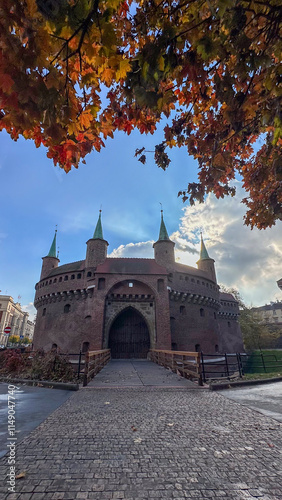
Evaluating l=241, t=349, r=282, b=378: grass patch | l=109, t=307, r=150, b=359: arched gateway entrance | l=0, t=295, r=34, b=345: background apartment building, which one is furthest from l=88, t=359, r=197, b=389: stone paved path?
l=0, t=295, r=34, b=345: background apartment building

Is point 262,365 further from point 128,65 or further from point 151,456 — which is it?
point 128,65

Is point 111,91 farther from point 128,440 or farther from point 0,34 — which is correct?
point 128,440

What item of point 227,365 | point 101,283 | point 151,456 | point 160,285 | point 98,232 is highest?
point 98,232

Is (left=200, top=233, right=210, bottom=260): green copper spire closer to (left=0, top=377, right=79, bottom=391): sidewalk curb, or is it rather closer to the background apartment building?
(left=0, top=377, right=79, bottom=391): sidewalk curb

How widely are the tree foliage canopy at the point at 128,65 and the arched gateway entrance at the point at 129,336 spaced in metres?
21.3

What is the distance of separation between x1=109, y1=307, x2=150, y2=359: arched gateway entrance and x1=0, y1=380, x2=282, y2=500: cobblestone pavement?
62.0 ft

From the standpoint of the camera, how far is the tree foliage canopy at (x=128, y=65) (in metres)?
2.04

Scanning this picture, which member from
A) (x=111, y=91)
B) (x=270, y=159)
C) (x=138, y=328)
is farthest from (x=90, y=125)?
(x=138, y=328)

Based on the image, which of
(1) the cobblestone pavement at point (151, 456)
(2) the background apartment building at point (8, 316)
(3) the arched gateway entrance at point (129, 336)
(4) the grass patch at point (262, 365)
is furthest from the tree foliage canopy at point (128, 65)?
(2) the background apartment building at point (8, 316)

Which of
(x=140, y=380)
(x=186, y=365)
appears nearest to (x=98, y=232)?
(x=186, y=365)

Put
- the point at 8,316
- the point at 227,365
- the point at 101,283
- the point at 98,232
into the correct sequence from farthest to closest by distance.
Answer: the point at 8,316 → the point at 98,232 → the point at 101,283 → the point at 227,365

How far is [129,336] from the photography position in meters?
24.1

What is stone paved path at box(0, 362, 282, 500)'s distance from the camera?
2488 mm

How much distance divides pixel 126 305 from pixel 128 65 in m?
22.2
